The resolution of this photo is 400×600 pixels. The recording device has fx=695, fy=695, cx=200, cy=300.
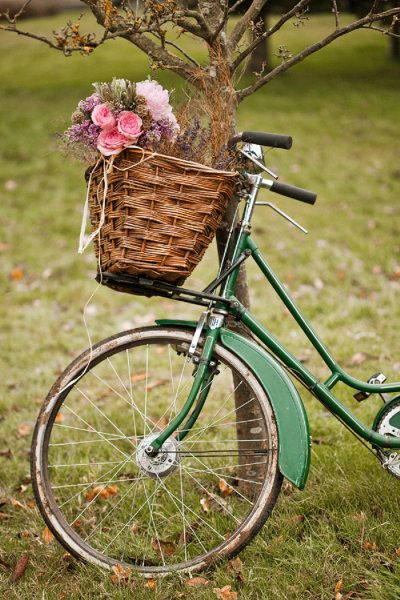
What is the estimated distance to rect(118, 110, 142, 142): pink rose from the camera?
2.24 metres

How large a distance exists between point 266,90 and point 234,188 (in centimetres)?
1177

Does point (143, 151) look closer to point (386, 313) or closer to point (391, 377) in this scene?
point (391, 377)

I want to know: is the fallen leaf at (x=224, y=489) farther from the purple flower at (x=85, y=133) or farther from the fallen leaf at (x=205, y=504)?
the purple flower at (x=85, y=133)

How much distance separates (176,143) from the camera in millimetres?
2359

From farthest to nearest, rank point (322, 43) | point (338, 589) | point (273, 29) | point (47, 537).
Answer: point (47, 537), point (322, 43), point (273, 29), point (338, 589)

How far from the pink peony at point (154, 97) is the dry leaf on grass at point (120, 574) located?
1604mm

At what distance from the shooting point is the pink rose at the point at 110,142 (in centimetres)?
225

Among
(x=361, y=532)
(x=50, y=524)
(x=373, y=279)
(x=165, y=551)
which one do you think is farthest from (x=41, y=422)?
(x=373, y=279)

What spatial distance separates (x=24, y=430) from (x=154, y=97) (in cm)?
231

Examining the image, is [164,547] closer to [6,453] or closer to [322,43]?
[6,453]

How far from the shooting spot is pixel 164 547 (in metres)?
2.83

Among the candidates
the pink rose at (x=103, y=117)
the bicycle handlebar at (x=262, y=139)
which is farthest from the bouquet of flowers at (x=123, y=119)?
the bicycle handlebar at (x=262, y=139)

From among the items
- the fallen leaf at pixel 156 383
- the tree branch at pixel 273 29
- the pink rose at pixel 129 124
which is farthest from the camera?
the fallen leaf at pixel 156 383

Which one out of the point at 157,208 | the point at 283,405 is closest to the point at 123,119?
the point at 157,208
